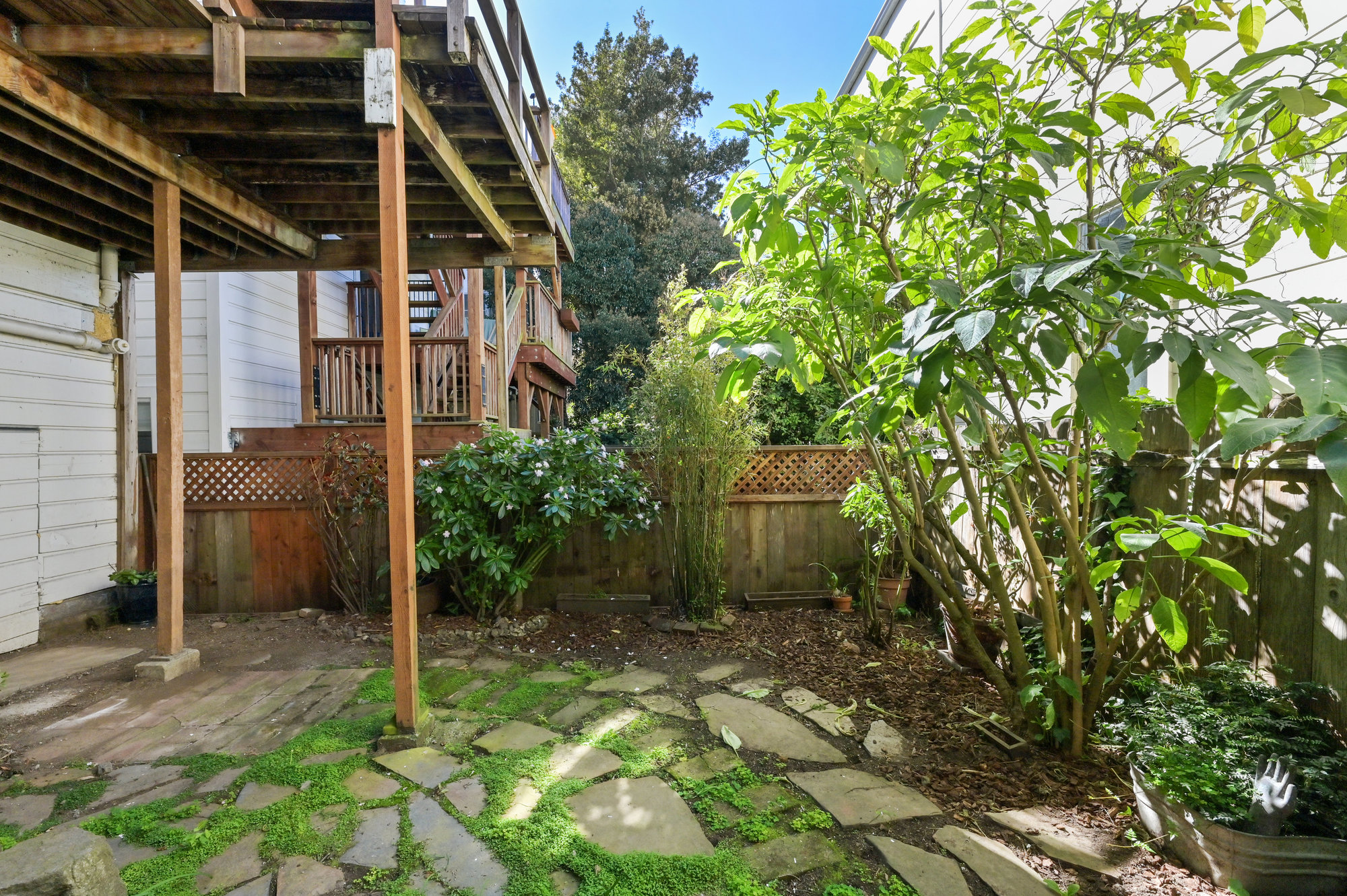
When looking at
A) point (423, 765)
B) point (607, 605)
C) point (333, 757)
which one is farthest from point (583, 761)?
point (607, 605)

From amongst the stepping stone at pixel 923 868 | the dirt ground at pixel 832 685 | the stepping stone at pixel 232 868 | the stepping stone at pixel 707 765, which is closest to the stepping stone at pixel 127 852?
the stepping stone at pixel 232 868

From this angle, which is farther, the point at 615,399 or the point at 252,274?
the point at 615,399

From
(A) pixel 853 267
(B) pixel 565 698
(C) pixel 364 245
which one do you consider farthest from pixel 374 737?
(C) pixel 364 245

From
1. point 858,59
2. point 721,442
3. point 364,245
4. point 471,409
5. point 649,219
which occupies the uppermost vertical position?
point 649,219

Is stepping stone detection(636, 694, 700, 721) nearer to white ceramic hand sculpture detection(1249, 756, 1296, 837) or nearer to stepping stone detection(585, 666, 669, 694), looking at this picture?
stepping stone detection(585, 666, 669, 694)

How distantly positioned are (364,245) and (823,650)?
13.7 feet

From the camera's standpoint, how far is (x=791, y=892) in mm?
1772

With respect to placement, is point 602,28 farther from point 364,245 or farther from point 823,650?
point 823,650

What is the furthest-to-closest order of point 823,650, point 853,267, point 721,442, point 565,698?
point 721,442 < point 823,650 < point 565,698 < point 853,267

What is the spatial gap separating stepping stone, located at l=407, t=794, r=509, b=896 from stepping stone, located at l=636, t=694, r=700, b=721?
1.10m

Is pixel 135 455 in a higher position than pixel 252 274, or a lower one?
lower

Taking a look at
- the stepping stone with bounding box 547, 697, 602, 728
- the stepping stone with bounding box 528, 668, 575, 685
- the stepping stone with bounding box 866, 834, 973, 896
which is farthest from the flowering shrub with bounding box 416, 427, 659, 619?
Answer: the stepping stone with bounding box 866, 834, 973, 896

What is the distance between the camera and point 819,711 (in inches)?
119

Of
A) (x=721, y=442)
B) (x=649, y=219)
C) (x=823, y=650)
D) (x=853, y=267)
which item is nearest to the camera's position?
(x=853, y=267)
